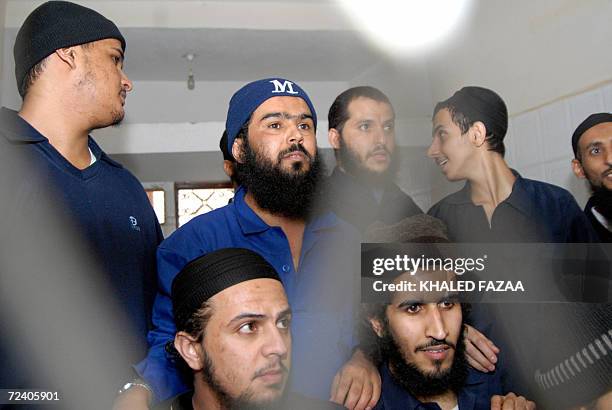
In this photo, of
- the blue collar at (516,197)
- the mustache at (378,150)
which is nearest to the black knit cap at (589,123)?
the blue collar at (516,197)

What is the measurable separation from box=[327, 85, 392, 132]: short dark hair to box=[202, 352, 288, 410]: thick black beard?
48cm

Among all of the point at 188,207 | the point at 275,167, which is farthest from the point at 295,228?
the point at 188,207

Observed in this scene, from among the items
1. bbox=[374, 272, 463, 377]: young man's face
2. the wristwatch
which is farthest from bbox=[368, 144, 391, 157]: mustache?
the wristwatch

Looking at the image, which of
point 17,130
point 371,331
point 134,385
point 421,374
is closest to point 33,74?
point 17,130

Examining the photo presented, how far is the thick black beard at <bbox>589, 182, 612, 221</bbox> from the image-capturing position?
42.3 inches

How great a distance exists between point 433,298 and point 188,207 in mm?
493

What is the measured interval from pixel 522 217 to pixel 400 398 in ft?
1.30

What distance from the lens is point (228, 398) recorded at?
896 mm

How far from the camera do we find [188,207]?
1156 mm

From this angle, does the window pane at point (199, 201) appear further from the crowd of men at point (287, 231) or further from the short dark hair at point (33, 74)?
the short dark hair at point (33, 74)

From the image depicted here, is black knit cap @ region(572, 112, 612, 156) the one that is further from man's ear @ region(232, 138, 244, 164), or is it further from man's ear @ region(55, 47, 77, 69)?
man's ear @ region(55, 47, 77, 69)

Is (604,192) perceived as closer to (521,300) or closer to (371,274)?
(521,300)

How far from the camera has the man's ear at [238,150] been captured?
1014 millimetres

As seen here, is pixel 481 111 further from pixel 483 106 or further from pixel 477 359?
pixel 477 359
